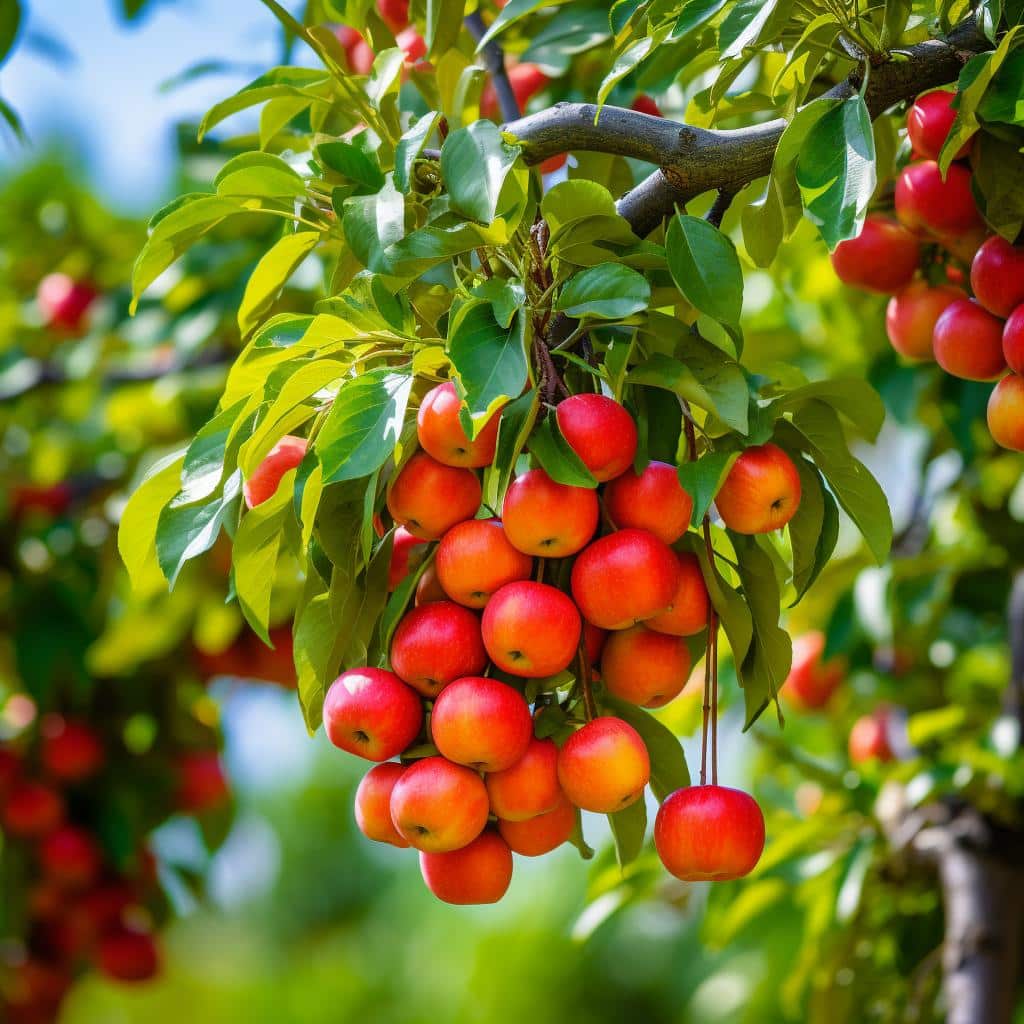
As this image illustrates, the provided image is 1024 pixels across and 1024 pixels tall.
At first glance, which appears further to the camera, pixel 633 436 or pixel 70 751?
pixel 70 751

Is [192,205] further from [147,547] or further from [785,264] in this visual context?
[785,264]

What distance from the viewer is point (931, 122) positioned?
0.94 m

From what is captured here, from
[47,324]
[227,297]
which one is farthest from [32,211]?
[227,297]

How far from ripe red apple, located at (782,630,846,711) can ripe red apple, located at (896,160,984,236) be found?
1240 mm

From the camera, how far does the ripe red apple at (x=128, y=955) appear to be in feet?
7.75

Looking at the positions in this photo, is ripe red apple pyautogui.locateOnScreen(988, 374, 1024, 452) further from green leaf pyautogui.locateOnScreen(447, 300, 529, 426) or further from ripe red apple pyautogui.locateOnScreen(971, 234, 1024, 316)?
green leaf pyautogui.locateOnScreen(447, 300, 529, 426)

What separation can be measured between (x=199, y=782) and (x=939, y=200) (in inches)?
68.6

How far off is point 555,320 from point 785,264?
0.86 meters

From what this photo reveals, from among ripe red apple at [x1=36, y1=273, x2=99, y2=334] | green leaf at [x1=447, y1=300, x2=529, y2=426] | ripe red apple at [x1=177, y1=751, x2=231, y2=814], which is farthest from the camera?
ripe red apple at [x1=36, y1=273, x2=99, y2=334]

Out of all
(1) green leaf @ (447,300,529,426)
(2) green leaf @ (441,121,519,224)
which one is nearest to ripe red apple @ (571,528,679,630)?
(1) green leaf @ (447,300,529,426)

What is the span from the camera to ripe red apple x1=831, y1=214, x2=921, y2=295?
1.09m

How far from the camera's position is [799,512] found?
91 centimetres

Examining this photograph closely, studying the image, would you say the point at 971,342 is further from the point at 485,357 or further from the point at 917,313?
the point at 485,357

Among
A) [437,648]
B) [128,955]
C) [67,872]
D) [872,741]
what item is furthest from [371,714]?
[128,955]
